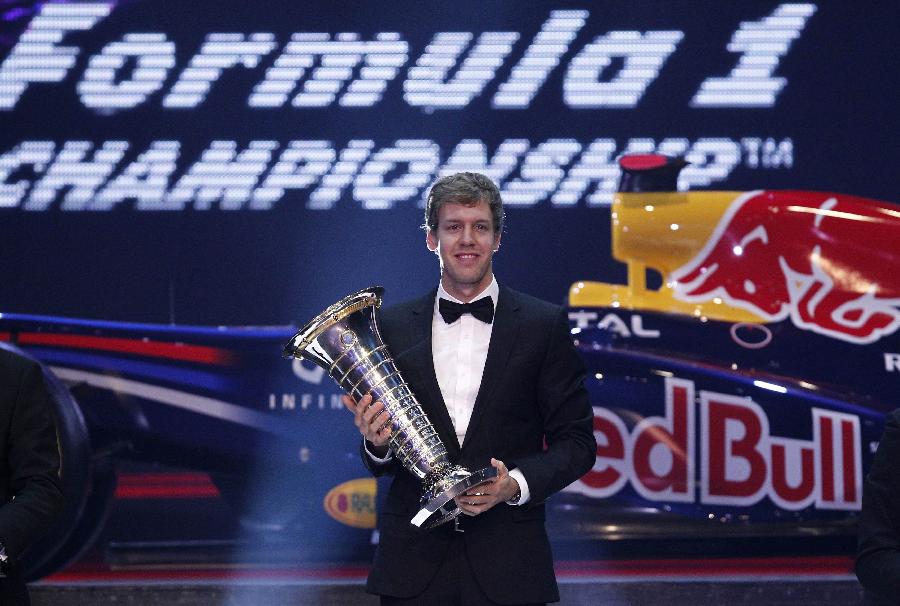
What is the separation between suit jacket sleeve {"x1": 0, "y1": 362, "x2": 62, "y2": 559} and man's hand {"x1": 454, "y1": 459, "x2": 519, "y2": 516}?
0.78 meters

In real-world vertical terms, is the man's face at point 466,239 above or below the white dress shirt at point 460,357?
above

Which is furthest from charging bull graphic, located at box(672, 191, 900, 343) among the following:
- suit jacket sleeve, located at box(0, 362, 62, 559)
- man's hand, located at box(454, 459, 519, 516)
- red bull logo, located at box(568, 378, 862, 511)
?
suit jacket sleeve, located at box(0, 362, 62, 559)

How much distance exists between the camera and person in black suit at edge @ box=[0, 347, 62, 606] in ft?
6.75

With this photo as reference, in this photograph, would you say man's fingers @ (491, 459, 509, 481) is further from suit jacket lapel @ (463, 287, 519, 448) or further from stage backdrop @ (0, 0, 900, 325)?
stage backdrop @ (0, 0, 900, 325)

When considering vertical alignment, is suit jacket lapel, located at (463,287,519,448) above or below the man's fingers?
above

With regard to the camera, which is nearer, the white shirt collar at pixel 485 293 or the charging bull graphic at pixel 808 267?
the white shirt collar at pixel 485 293

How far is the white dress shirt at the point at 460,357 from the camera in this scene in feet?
7.47

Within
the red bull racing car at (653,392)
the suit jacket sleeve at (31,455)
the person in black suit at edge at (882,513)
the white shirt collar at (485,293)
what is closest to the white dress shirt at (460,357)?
the white shirt collar at (485,293)

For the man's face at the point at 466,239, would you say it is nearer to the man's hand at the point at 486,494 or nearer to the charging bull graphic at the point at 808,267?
the man's hand at the point at 486,494

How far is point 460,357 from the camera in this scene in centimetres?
231

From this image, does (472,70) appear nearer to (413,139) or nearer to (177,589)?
(413,139)

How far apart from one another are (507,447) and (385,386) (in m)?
0.28

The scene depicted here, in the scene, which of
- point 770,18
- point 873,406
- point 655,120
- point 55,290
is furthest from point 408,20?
point 873,406

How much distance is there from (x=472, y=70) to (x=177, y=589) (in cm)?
237
